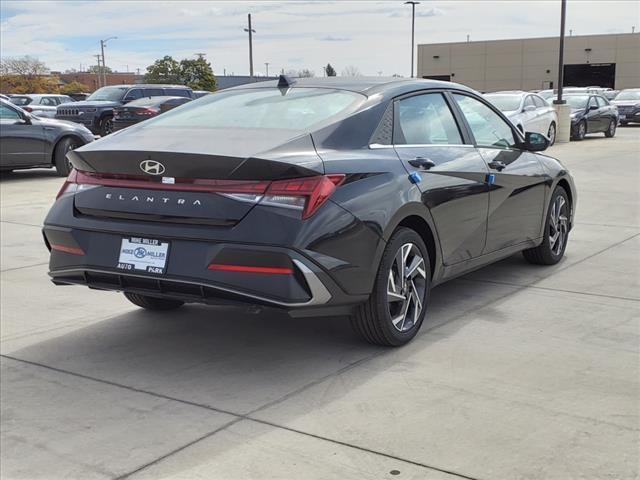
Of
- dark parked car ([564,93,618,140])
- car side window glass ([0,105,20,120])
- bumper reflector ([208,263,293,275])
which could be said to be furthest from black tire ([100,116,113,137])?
bumper reflector ([208,263,293,275])

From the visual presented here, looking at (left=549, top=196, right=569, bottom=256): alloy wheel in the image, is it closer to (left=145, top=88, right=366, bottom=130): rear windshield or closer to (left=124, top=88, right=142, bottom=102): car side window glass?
(left=145, top=88, right=366, bottom=130): rear windshield

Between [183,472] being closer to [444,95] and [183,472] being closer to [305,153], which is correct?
[305,153]

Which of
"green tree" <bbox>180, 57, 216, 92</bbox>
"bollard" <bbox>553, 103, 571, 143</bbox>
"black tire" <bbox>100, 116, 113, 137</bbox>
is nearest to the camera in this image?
"bollard" <bbox>553, 103, 571, 143</bbox>

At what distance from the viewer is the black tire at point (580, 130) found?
24.4 meters

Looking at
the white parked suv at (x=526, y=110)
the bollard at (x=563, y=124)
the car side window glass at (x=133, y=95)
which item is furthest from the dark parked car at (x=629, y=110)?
the car side window glass at (x=133, y=95)

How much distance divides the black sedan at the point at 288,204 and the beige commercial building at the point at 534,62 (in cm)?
6685

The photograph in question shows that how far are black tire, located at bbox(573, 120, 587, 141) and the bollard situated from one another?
3.44 feet

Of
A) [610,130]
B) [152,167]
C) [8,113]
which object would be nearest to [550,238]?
[152,167]

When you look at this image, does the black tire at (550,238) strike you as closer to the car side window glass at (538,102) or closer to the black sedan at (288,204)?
the black sedan at (288,204)

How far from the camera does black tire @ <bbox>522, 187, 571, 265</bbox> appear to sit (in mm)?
6785

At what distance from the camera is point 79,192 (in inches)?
179

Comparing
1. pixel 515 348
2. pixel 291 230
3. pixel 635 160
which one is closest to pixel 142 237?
pixel 291 230

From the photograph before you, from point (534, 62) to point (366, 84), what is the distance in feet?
227

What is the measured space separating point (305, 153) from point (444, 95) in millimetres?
1802
